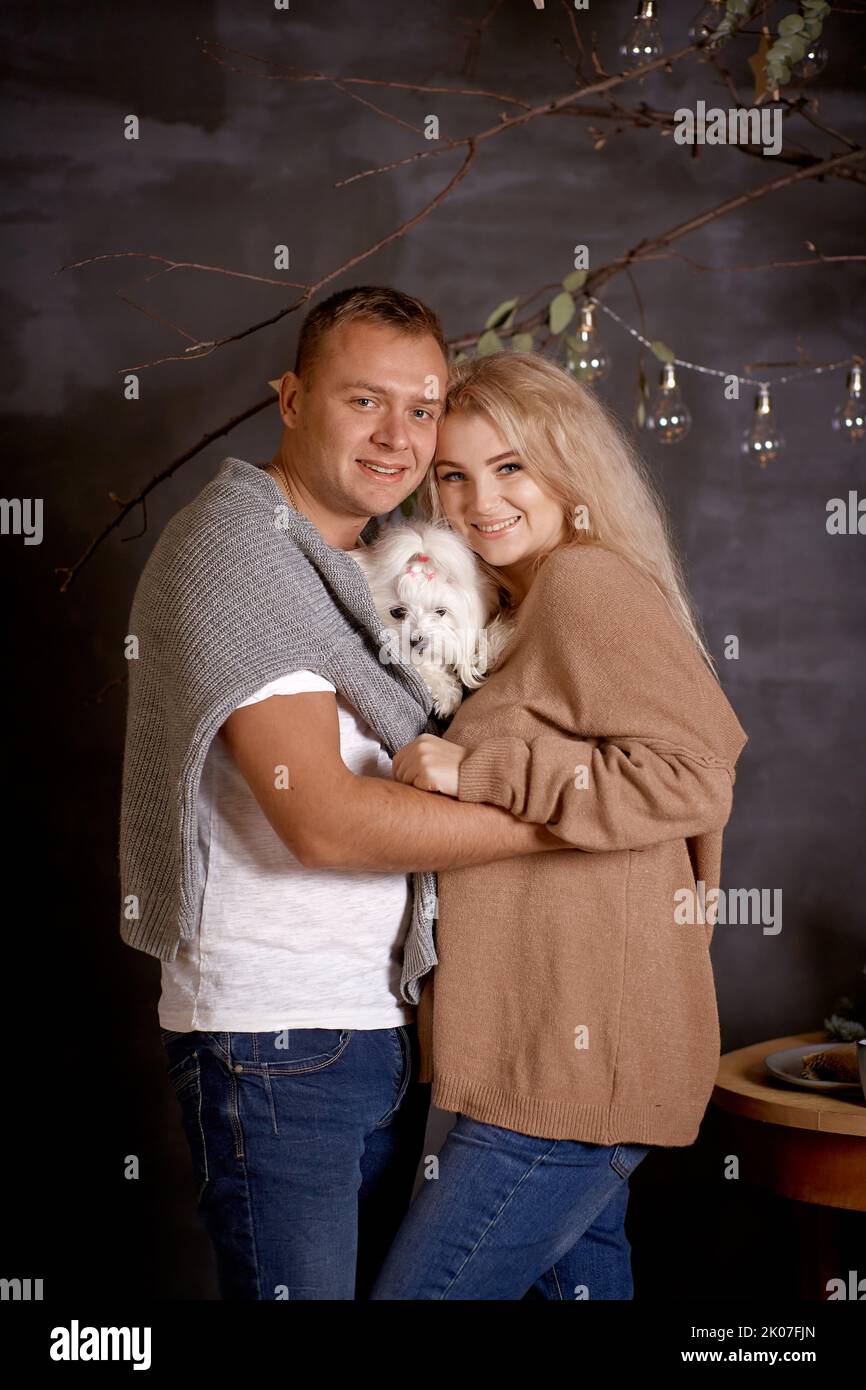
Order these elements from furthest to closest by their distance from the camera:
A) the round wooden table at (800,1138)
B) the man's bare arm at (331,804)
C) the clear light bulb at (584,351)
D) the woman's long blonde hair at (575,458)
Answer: the clear light bulb at (584,351) → the round wooden table at (800,1138) → the woman's long blonde hair at (575,458) → the man's bare arm at (331,804)

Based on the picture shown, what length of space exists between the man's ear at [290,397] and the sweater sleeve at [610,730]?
1.67 ft

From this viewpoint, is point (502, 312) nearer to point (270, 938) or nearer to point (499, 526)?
point (499, 526)

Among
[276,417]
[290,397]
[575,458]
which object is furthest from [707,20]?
[290,397]

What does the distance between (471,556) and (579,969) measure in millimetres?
773

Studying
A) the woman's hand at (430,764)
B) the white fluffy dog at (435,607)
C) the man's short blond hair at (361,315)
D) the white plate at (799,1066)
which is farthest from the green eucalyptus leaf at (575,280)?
the white plate at (799,1066)

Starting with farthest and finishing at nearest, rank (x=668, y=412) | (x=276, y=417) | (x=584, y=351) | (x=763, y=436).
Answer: (x=276, y=417), (x=763, y=436), (x=668, y=412), (x=584, y=351)

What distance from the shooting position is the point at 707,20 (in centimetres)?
315

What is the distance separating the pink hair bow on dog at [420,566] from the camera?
2180 mm

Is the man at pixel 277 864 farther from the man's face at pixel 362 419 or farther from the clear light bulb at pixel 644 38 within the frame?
the clear light bulb at pixel 644 38

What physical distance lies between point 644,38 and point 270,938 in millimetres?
2143

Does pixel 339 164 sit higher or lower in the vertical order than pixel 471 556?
higher

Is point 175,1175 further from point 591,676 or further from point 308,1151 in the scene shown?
point 591,676

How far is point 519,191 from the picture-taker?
3369 millimetres
